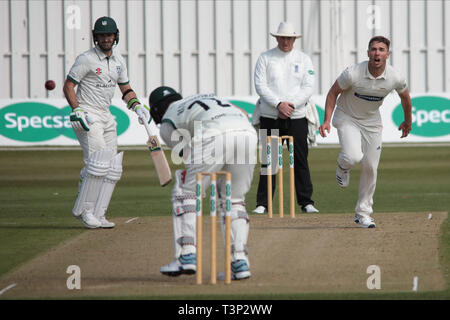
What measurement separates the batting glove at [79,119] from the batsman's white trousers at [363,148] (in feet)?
7.98

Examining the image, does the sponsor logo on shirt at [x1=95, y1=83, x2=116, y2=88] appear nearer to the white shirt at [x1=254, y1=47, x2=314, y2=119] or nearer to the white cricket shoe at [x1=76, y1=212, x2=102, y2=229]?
the white cricket shoe at [x1=76, y1=212, x2=102, y2=229]

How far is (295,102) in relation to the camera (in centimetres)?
1070

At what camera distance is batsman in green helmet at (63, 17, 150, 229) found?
9.41m

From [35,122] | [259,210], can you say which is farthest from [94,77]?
[35,122]

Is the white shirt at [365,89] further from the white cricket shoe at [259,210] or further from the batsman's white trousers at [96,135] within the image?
the batsman's white trousers at [96,135]

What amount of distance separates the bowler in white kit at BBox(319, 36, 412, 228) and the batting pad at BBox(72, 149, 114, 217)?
7.08 feet

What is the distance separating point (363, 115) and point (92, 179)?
271 centimetres

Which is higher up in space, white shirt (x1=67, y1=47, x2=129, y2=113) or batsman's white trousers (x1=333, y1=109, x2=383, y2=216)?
white shirt (x1=67, y1=47, x2=129, y2=113)

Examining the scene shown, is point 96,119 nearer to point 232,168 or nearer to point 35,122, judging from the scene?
point 232,168

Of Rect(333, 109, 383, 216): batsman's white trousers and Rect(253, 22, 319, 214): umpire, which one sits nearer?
Rect(333, 109, 383, 216): batsman's white trousers

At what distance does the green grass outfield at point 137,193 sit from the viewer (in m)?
8.56

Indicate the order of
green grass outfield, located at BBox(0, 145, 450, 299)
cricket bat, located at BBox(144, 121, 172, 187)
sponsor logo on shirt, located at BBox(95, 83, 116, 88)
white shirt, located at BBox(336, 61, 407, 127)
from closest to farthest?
cricket bat, located at BBox(144, 121, 172, 187) → green grass outfield, located at BBox(0, 145, 450, 299) → white shirt, located at BBox(336, 61, 407, 127) → sponsor logo on shirt, located at BBox(95, 83, 116, 88)

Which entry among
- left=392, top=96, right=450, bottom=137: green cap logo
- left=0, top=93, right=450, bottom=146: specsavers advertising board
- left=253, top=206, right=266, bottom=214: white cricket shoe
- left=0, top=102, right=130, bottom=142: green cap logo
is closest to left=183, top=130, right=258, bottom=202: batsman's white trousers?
left=253, top=206, right=266, bottom=214: white cricket shoe

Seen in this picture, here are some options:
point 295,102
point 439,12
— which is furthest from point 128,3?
point 295,102
